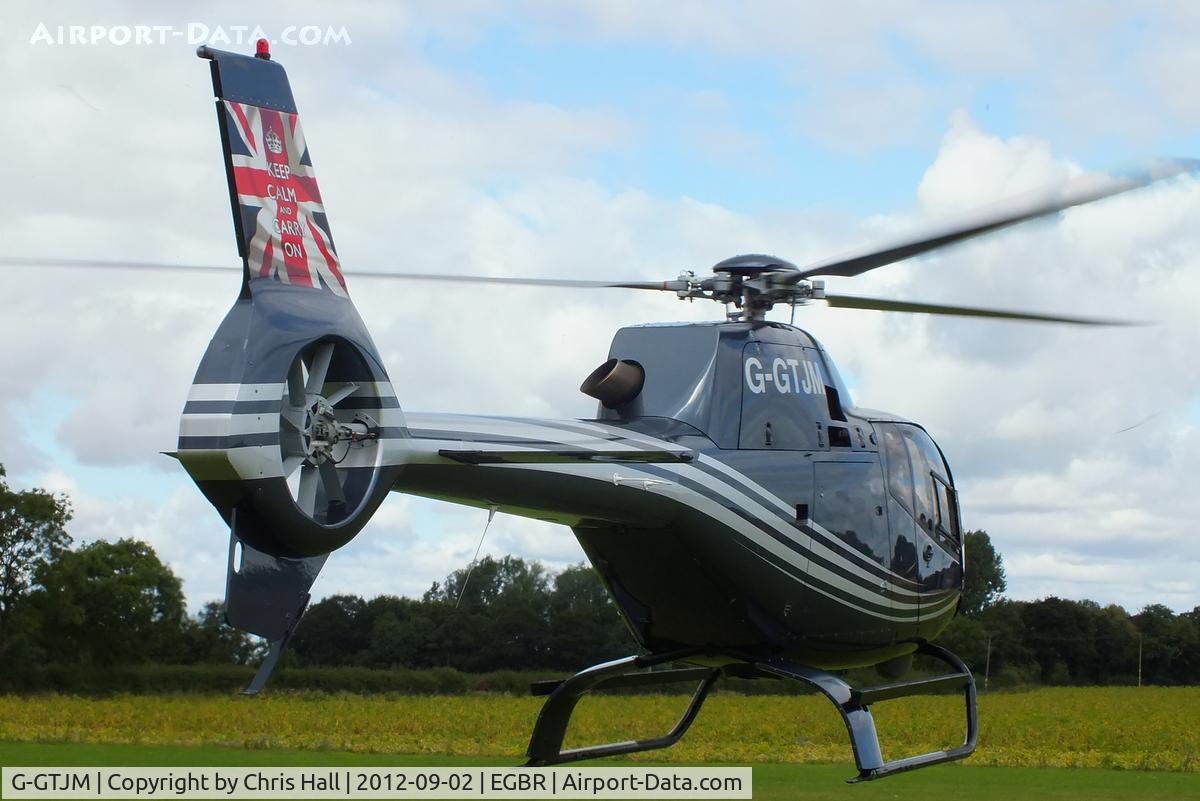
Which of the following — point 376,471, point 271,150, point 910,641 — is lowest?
point 910,641

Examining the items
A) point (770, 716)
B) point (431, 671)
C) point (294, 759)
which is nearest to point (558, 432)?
point (294, 759)

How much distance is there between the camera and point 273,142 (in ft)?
27.0

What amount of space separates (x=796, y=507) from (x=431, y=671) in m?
22.1

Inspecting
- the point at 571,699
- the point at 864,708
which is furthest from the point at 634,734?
the point at 864,708

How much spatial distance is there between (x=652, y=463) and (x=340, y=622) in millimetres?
20882

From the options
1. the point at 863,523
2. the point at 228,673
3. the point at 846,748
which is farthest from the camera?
the point at 846,748

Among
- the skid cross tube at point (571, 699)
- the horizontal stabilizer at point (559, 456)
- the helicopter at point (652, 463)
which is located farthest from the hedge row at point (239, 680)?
the horizontal stabilizer at point (559, 456)

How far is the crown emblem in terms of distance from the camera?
26.9 ft

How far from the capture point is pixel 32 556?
37.5 meters

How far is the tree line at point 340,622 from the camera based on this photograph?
29594 mm

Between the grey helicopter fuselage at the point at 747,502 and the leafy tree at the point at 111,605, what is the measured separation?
21102mm

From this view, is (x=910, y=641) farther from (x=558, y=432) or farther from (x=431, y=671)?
(x=431, y=671)

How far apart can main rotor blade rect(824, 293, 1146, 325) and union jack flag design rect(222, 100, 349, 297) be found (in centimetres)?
500

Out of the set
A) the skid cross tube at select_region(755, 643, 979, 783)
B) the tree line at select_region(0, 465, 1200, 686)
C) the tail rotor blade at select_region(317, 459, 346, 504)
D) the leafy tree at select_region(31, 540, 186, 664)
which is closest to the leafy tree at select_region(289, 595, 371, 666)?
the tree line at select_region(0, 465, 1200, 686)
